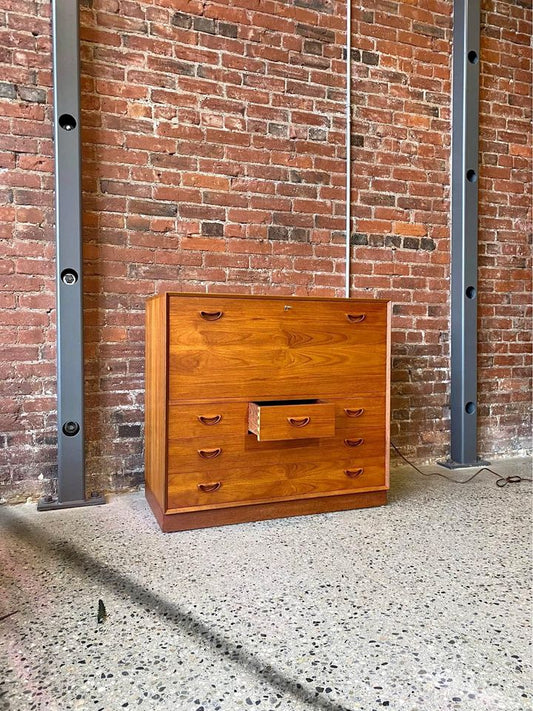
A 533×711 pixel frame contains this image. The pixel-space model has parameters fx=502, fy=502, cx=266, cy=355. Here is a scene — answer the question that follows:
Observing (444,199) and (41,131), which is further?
(444,199)

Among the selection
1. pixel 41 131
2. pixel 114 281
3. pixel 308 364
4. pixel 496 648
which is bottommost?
pixel 496 648

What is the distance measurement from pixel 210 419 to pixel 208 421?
0.03 ft

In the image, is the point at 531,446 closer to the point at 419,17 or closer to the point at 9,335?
the point at 419,17

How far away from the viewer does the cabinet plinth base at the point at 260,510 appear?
1784 mm

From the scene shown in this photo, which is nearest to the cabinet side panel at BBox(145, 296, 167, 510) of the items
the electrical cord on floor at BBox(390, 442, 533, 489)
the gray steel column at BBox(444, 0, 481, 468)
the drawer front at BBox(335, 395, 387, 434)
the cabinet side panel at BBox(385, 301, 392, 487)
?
the drawer front at BBox(335, 395, 387, 434)

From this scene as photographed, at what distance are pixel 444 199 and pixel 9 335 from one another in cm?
226

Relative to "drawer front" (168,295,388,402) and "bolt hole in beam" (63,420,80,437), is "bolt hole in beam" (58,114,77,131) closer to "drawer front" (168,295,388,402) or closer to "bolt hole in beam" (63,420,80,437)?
"drawer front" (168,295,388,402)

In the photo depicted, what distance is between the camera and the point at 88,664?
1049 millimetres

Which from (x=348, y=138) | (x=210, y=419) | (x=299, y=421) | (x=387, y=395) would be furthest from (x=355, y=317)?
→ (x=348, y=138)

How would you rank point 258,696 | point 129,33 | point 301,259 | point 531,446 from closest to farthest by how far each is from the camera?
point 258,696, point 129,33, point 301,259, point 531,446

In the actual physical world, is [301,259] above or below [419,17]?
below

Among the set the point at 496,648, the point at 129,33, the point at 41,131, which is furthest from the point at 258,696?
the point at 129,33

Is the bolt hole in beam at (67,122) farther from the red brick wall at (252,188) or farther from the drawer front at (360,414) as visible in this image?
the drawer front at (360,414)

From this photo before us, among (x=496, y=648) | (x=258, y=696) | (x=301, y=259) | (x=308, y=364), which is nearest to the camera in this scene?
(x=258, y=696)
